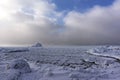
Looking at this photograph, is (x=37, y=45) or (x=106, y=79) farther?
(x=37, y=45)

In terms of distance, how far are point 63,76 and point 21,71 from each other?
4062 millimetres

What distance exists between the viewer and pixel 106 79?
1812 cm

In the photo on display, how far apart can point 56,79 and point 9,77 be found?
159 inches

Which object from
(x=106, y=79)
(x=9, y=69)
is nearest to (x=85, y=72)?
(x=106, y=79)

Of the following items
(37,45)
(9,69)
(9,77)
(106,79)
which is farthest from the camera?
(37,45)

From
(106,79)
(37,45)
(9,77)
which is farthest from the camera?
(37,45)

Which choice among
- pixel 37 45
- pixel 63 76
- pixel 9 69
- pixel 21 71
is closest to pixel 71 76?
pixel 63 76

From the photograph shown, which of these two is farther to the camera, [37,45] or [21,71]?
[37,45]

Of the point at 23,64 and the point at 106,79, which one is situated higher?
the point at 23,64

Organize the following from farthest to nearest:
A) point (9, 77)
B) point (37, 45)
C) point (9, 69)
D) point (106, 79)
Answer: point (37, 45) < point (9, 69) < point (106, 79) < point (9, 77)

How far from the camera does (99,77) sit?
18594 mm

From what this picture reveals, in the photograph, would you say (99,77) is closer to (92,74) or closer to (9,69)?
(92,74)

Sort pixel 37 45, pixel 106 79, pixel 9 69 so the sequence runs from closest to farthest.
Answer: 1. pixel 106 79
2. pixel 9 69
3. pixel 37 45

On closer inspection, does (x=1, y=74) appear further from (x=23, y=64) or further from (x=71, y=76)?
(x=71, y=76)
